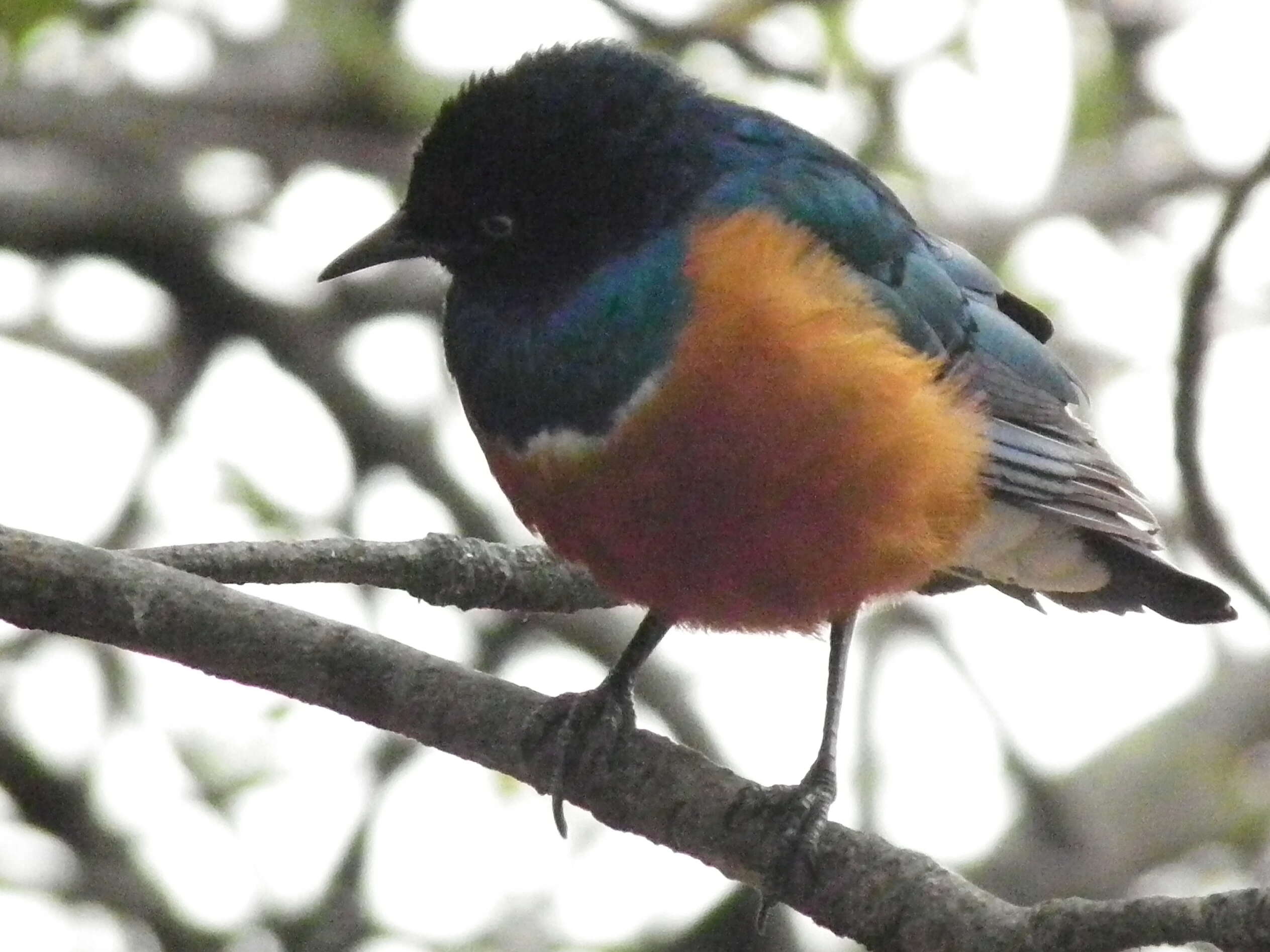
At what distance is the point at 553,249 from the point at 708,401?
0.57 m

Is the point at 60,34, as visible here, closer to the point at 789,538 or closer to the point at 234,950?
the point at 234,950

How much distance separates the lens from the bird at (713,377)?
3.86 metres

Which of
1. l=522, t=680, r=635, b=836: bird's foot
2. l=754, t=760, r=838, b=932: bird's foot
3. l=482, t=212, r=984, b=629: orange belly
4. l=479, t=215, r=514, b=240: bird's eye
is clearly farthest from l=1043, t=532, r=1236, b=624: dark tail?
l=479, t=215, r=514, b=240: bird's eye

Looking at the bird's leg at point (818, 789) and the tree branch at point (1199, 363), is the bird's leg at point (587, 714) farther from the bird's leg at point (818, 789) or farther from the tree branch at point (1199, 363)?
the tree branch at point (1199, 363)

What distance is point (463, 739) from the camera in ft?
11.3

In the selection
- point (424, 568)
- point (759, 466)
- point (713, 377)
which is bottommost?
point (424, 568)

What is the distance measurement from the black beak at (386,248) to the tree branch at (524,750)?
1135 millimetres

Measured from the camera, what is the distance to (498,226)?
4.18 meters

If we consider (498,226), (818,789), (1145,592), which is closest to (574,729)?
(818,789)

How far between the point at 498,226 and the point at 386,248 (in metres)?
0.26

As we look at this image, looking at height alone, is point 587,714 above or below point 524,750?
below

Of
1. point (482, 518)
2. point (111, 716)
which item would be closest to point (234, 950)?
point (111, 716)

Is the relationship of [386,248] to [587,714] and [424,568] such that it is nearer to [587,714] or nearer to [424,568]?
[424,568]

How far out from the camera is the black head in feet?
13.6
